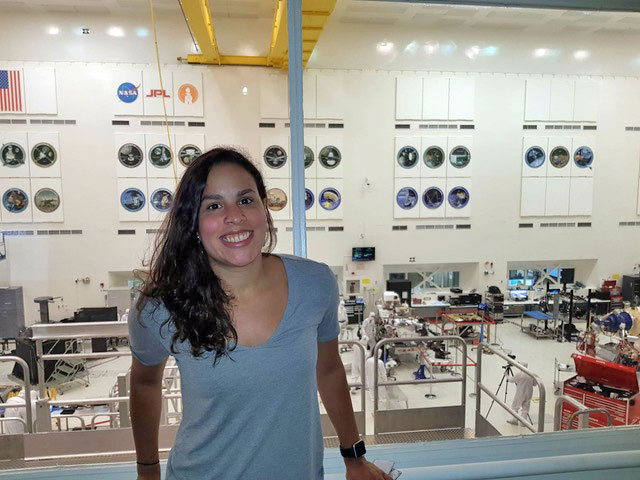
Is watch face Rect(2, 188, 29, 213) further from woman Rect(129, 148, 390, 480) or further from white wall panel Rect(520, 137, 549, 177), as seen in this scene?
white wall panel Rect(520, 137, 549, 177)

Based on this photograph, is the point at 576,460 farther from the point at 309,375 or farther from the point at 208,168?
the point at 208,168

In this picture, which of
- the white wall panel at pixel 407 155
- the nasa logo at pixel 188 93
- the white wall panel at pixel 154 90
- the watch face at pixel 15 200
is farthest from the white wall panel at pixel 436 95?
the watch face at pixel 15 200

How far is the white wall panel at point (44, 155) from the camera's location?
786 centimetres

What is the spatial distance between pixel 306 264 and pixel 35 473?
130 cm

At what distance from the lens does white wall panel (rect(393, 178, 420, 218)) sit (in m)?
9.41

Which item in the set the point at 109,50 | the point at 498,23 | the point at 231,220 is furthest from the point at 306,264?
the point at 498,23

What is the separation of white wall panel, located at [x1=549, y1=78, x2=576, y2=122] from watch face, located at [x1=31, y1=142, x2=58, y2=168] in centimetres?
1030

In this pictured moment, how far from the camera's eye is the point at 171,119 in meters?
8.73

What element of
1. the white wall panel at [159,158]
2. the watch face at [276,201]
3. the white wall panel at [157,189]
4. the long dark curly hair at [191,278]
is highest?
the white wall panel at [159,158]

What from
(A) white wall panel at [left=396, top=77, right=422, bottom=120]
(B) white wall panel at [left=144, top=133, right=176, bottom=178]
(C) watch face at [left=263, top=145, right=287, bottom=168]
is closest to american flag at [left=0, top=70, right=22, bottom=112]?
(B) white wall panel at [left=144, top=133, right=176, bottom=178]

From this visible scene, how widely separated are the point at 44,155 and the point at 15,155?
1.51 ft

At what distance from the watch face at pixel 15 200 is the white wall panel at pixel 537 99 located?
412 inches

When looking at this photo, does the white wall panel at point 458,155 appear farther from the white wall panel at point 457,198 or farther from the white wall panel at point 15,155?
the white wall panel at point 15,155

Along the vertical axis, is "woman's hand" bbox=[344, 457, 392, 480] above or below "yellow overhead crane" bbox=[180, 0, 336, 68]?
below
